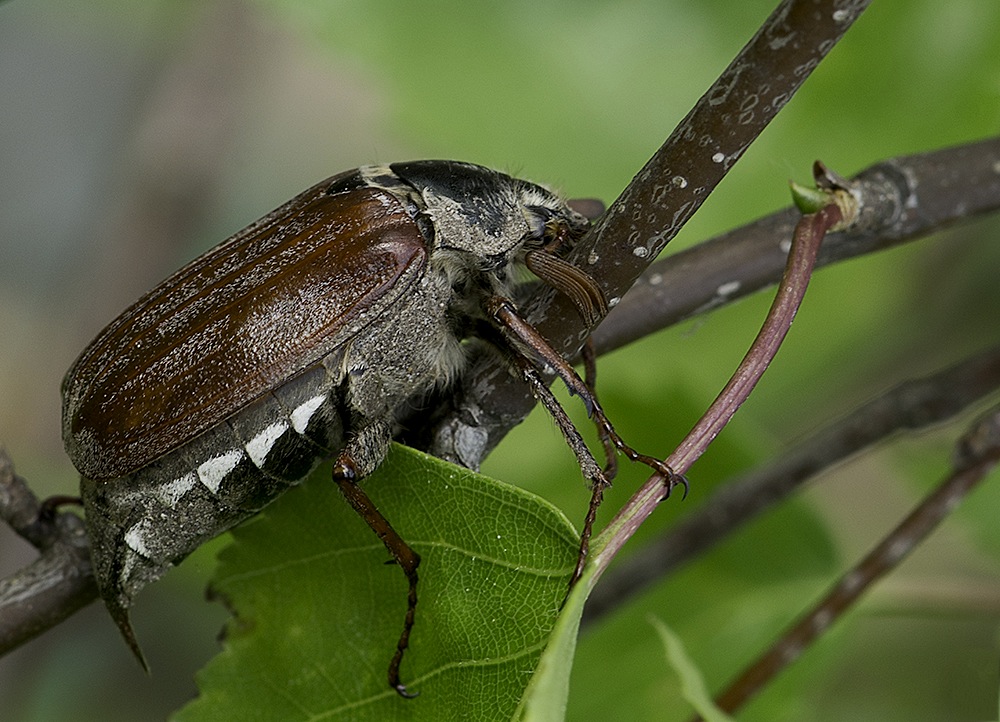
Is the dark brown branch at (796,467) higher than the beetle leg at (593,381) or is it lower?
lower

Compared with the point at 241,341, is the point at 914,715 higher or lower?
lower

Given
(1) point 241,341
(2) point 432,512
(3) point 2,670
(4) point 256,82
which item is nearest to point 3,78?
(4) point 256,82

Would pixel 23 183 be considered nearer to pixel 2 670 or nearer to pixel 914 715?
pixel 2 670

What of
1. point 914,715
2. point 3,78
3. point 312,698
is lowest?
point 914,715

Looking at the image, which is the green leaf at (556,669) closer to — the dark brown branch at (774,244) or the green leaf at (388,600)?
the green leaf at (388,600)

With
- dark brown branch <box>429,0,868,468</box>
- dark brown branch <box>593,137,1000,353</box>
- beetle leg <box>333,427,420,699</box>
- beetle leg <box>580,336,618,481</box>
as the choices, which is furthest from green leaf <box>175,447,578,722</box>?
dark brown branch <box>593,137,1000,353</box>

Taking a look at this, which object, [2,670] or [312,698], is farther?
[2,670]

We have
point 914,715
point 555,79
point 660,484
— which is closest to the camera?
point 660,484

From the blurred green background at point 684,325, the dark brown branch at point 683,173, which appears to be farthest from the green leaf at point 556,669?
the blurred green background at point 684,325

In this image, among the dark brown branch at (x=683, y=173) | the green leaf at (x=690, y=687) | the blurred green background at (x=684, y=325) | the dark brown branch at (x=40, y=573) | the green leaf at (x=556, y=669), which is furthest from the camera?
the blurred green background at (x=684, y=325)
